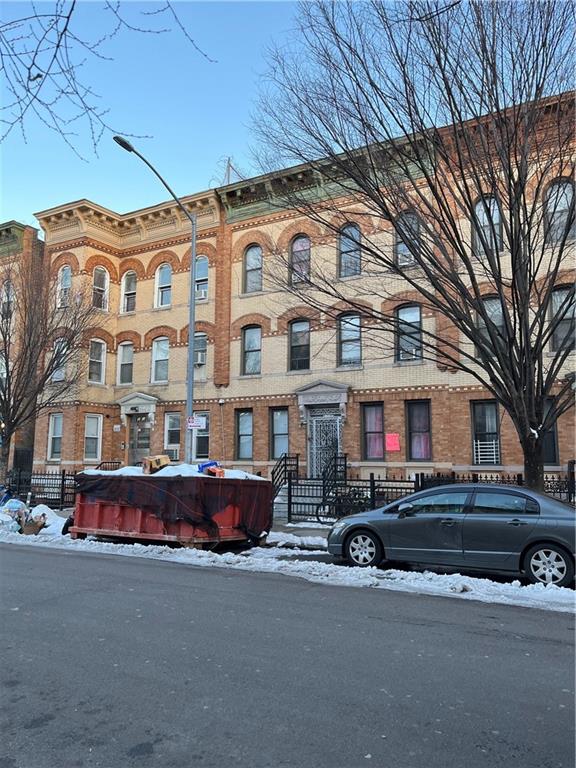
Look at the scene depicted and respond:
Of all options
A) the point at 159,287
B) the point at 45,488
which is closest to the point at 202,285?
the point at 159,287

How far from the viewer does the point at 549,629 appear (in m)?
6.53

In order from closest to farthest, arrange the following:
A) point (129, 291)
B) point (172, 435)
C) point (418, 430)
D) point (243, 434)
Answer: point (418, 430)
point (243, 434)
point (172, 435)
point (129, 291)

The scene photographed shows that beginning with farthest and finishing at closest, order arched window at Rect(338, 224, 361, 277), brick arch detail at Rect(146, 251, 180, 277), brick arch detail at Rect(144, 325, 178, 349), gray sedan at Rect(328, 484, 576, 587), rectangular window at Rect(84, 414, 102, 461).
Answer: brick arch detail at Rect(146, 251, 180, 277), rectangular window at Rect(84, 414, 102, 461), brick arch detail at Rect(144, 325, 178, 349), arched window at Rect(338, 224, 361, 277), gray sedan at Rect(328, 484, 576, 587)

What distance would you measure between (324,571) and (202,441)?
14654 mm

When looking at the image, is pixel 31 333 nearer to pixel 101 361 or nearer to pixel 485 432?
pixel 101 361

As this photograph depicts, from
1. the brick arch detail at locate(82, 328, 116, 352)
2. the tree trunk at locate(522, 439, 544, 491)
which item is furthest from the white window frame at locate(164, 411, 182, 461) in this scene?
the tree trunk at locate(522, 439, 544, 491)

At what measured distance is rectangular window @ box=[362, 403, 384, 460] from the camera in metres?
20.3

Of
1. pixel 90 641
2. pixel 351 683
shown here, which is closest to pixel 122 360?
pixel 90 641

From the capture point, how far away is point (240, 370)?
75.9 ft

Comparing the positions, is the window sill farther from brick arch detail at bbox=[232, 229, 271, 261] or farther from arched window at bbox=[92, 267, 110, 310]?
arched window at bbox=[92, 267, 110, 310]

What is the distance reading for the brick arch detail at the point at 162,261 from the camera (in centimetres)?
2502

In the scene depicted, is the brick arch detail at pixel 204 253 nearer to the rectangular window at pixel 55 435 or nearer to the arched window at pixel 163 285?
the arched window at pixel 163 285

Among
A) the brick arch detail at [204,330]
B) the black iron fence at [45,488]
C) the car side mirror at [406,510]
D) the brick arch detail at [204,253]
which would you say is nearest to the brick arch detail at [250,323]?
the brick arch detail at [204,330]

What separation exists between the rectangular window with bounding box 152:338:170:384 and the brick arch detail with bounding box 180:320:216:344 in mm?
937
